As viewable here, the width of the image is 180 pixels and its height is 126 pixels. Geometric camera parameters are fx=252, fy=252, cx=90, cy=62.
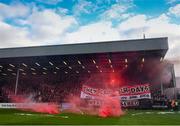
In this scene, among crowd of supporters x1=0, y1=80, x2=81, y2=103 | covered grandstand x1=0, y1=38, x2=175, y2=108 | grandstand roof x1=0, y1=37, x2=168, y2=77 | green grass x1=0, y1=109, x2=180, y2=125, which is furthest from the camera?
crowd of supporters x1=0, y1=80, x2=81, y2=103

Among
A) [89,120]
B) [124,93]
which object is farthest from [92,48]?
[89,120]

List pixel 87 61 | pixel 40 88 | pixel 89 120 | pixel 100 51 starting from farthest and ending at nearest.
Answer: pixel 40 88 < pixel 87 61 < pixel 100 51 < pixel 89 120

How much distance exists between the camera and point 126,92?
2709 cm

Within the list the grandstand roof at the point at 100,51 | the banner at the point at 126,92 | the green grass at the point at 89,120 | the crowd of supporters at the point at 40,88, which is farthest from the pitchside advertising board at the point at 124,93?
the crowd of supporters at the point at 40,88

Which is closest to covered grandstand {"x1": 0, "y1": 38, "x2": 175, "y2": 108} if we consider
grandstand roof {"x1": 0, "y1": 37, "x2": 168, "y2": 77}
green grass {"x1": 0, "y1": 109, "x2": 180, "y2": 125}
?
grandstand roof {"x1": 0, "y1": 37, "x2": 168, "y2": 77}

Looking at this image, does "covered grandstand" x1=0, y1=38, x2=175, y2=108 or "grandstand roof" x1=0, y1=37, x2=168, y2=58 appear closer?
"grandstand roof" x1=0, y1=37, x2=168, y2=58

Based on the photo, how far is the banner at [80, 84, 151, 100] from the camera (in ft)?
86.0

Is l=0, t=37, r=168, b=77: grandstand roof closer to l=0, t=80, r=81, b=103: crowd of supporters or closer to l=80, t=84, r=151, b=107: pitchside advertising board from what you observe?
l=80, t=84, r=151, b=107: pitchside advertising board

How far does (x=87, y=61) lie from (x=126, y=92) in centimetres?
1162

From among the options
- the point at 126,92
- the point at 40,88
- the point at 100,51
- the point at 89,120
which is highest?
the point at 100,51

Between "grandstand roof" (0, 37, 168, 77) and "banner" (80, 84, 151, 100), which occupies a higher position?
"grandstand roof" (0, 37, 168, 77)

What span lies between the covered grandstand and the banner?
4910 millimetres

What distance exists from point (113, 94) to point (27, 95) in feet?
99.2

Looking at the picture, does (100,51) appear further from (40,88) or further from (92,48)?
(40,88)
